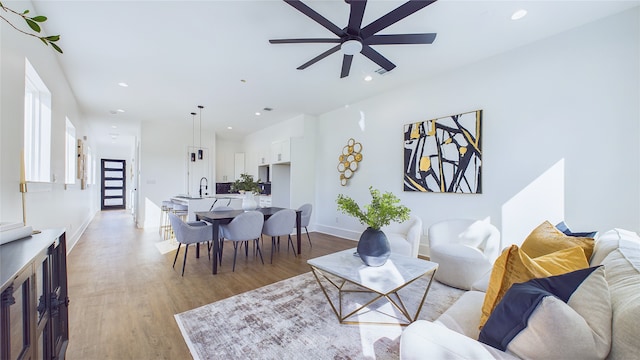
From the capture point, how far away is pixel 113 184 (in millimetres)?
11711

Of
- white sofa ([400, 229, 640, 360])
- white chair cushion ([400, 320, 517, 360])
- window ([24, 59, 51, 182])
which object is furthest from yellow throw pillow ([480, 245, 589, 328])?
window ([24, 59, 51, 182])

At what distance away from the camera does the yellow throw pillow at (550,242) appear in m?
1.65

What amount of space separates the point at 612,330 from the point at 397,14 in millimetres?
2189

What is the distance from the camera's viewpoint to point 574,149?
278 centimetres

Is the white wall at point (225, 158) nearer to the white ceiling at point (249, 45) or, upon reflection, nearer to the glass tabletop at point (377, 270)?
the white ceiling at point (249, 45)

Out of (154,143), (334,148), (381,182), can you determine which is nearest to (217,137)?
(154,143)

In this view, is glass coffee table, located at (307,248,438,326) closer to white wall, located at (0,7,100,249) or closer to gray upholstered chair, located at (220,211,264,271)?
gray upholstered chair, located at (220,211,264,271)

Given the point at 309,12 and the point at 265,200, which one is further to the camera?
the point at 265,200

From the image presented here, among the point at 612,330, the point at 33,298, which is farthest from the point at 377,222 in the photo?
the point at 33,298

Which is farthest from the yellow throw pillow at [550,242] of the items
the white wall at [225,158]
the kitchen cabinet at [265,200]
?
the white wall at [225,158]

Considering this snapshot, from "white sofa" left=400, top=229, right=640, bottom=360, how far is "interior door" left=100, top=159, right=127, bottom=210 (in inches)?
572

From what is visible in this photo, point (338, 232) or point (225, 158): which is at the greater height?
point (225, 158)

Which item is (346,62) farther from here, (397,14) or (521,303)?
(521,303)

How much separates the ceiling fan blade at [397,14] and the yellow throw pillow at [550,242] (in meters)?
1.95
